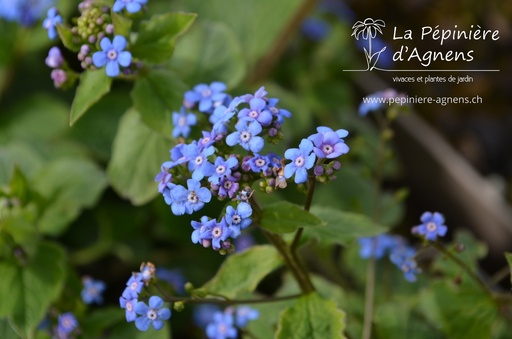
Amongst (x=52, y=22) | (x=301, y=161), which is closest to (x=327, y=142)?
(x=301, y=161)

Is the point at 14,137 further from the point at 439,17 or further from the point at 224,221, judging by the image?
the point at 439,17

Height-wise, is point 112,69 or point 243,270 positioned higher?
point 112,69

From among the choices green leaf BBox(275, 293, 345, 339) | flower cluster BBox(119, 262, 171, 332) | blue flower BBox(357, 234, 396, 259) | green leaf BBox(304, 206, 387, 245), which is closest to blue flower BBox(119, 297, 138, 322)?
flower cluster BBox(119, 262, 171, 332)

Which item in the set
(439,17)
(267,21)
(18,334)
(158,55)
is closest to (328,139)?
(158,55)

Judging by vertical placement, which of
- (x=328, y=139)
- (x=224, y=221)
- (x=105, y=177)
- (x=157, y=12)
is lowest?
(x=105, y=177)

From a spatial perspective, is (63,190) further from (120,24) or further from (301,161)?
(301,161)

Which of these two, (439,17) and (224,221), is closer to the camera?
(224,221)
